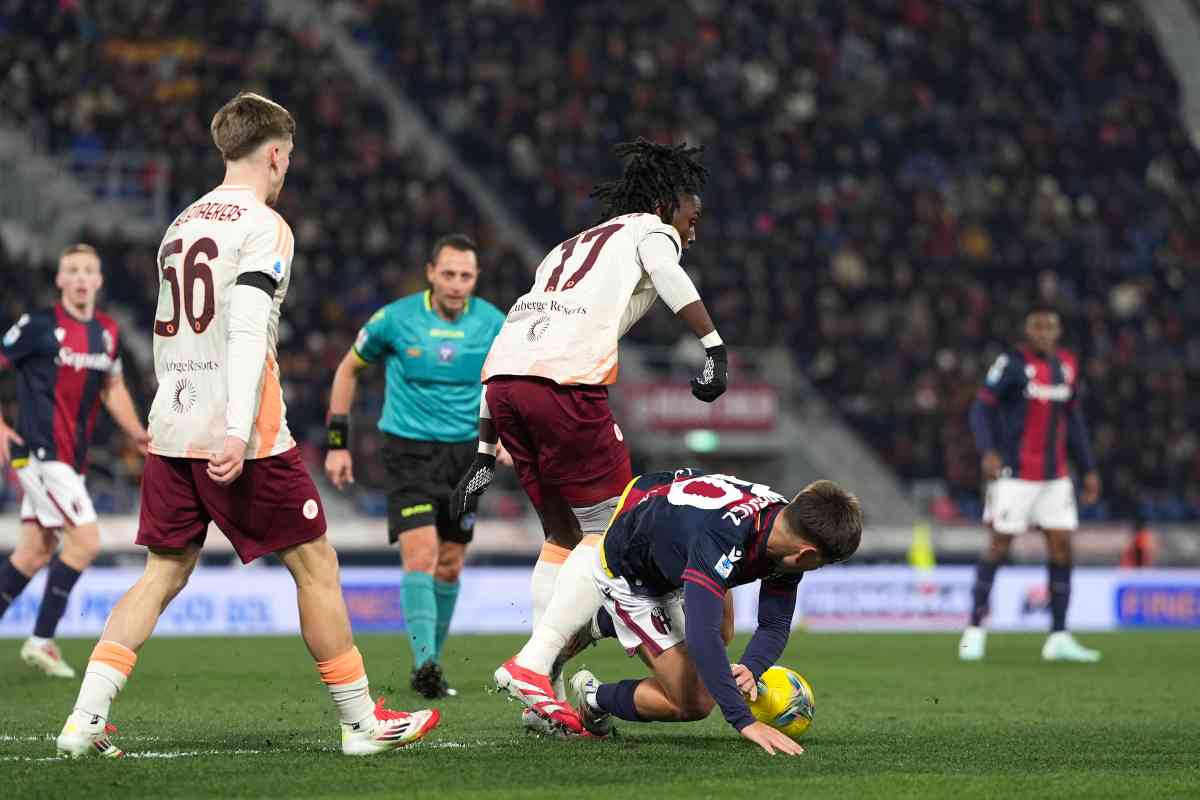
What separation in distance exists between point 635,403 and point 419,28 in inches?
294

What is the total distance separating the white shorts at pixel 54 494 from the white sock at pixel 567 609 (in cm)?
479

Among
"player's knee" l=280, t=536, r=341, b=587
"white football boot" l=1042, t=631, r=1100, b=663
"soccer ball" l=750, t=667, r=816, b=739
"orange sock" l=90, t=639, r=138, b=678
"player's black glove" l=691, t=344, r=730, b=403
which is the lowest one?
"white football boot" l=1042, t=631, r=1100, b=663

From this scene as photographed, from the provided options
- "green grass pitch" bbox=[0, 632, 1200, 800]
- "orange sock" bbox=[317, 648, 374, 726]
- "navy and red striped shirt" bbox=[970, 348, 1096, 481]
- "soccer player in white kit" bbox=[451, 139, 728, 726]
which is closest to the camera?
"green grass pitch" bbox=[0, 632, 1200, 800]

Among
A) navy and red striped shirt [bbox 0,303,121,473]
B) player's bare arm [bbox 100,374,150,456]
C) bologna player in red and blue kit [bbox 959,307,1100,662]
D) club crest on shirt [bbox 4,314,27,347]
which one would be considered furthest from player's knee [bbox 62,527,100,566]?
bologna player in red and blue kit [bbox 959,307,1100,662]

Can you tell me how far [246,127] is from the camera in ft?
19.7

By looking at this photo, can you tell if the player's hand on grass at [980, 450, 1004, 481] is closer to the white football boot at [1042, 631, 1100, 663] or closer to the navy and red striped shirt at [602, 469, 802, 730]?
the white football boot at [1042, 631, 1100, 663]

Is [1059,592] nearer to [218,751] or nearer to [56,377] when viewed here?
[56,377]

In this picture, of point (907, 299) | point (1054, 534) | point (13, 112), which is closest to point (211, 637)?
point (1054, 534)

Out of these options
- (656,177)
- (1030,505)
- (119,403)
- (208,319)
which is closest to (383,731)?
(208,319)

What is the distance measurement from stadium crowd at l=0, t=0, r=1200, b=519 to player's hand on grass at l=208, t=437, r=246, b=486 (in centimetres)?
1403

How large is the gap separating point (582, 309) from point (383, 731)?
185 cm

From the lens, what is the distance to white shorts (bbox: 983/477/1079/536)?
500 inches

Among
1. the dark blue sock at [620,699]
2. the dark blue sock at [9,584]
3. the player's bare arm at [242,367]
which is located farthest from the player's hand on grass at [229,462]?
the dark blue sock at [9,584]

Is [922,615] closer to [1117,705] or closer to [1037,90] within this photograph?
[1117,705]
